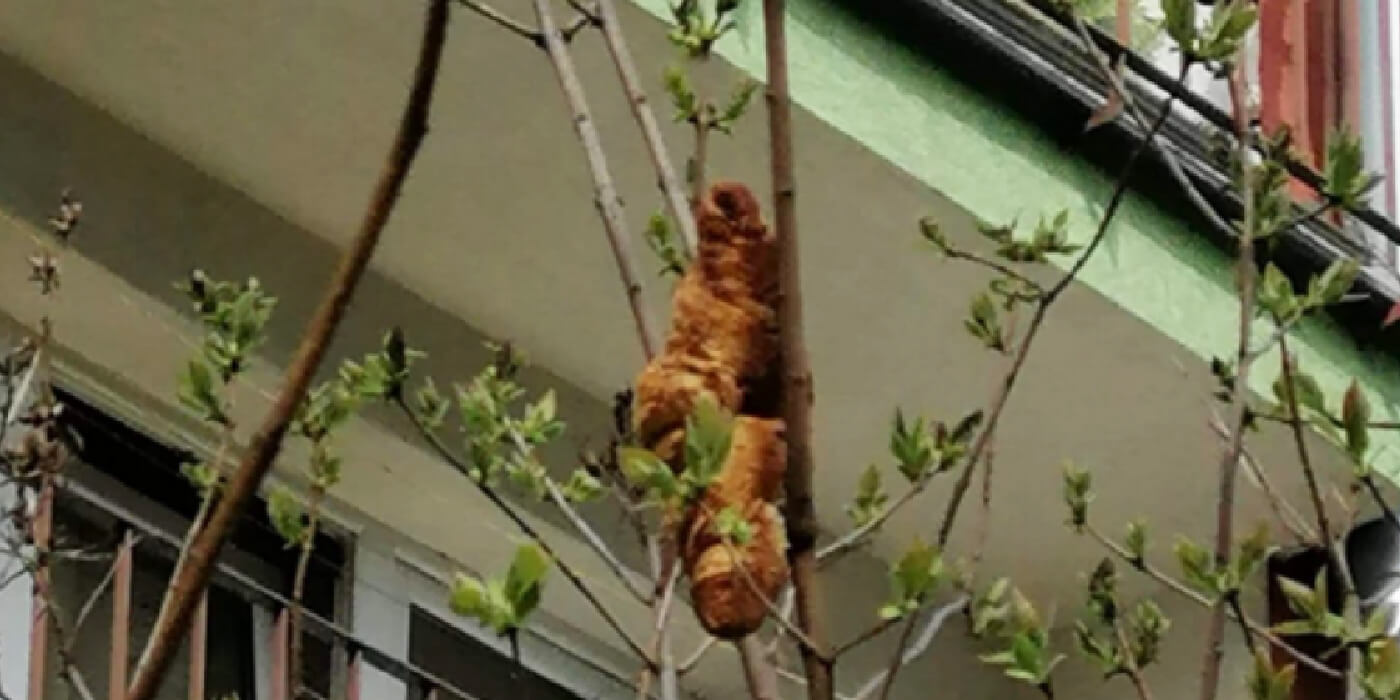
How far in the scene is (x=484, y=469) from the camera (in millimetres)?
1604

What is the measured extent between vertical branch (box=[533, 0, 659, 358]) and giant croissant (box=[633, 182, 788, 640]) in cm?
26

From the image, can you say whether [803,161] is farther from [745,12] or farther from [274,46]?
[274,46]

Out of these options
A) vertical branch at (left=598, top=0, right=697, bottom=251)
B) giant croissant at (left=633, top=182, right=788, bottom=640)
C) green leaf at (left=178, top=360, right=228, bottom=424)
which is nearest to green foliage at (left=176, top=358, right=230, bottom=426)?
green leaf at (left=178, top=360, right=228, bottom=424)

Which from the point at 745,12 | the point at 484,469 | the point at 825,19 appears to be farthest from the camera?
the point at 825,19

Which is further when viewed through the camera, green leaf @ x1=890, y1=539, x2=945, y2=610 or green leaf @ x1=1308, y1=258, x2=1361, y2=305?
green leaf @ x1=1308, y1=258, x2=1361, y2=305

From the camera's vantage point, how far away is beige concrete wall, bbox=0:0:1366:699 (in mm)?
2441

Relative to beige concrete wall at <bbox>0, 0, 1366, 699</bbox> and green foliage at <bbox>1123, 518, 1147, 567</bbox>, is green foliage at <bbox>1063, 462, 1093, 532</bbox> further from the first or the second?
beige concrete wall at <bbox>0, 0, 1366, 699</bbox>

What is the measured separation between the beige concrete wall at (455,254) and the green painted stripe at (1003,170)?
27 mm

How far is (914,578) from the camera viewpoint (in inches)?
47.3

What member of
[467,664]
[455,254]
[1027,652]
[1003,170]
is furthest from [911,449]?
[467,664]

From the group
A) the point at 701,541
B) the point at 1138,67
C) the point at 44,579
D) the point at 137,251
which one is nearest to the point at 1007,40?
the point at 1138,67

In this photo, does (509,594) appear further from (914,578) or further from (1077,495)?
(1077,495)

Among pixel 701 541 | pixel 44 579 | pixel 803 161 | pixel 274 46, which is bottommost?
pixel 44 579

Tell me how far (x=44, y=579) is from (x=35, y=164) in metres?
0.63
